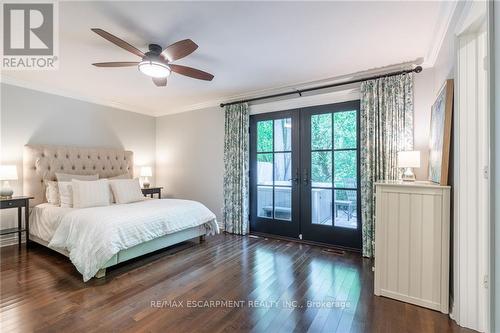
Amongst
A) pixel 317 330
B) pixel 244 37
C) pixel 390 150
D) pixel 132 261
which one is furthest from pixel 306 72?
pixel 132 261

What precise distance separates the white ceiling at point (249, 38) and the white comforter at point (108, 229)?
73.1 inches

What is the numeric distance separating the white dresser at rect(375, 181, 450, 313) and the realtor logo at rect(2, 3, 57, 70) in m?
3.37

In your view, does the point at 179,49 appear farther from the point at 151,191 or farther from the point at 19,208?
the point at 151,191

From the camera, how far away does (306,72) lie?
3254 mm

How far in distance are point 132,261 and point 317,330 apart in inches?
91.4

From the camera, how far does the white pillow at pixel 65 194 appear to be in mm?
3323

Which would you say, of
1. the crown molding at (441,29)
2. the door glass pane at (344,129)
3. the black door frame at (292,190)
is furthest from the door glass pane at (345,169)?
the crown molding at (441,29)

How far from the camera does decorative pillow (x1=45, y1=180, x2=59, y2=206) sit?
348cm

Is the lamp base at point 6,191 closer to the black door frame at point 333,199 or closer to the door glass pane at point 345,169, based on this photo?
the black door frame at point 333,199

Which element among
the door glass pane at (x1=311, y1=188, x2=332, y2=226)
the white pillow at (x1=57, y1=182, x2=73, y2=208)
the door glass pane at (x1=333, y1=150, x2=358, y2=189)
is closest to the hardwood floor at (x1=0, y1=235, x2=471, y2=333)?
the door glass pane at (x1=311, y1=188, x2=332, y2=226)

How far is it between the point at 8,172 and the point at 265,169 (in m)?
3.60

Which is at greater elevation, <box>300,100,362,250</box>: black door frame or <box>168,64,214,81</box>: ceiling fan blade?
<box>168,64,214,81</box>: ceiling fan blade

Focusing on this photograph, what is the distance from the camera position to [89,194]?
10.9ft

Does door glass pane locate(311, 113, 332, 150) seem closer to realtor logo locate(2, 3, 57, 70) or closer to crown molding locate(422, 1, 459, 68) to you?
crown molding locate(422, 1, 459, 68)
